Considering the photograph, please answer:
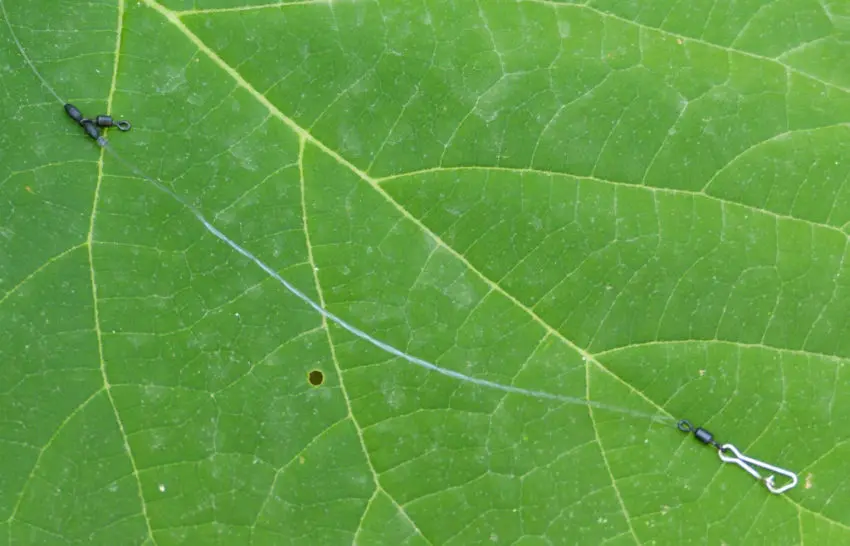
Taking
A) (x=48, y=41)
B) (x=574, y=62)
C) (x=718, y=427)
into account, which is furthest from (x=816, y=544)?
(x=48, y=41)

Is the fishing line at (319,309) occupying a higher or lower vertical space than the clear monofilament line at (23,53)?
lower

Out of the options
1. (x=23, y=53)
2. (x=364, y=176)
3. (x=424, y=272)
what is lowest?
(x=424, y=272)

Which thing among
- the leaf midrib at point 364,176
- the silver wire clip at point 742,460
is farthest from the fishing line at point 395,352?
the leaf midrib at point 364,176

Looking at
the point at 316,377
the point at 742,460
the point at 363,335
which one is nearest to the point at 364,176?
the point at 363,335

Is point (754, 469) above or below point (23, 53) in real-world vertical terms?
below

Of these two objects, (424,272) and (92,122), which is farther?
(424,272)

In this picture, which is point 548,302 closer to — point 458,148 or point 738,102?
point 458,148

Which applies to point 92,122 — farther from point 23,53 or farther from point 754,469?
point 754,469

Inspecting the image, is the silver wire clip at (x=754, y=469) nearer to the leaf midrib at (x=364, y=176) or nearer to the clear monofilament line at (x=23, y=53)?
the leaf midrib at (x=364, y=176)
